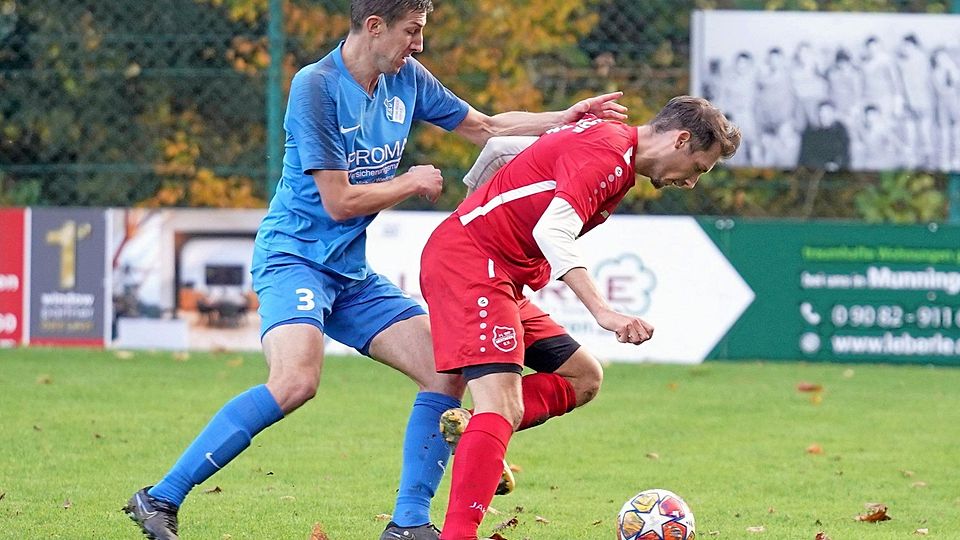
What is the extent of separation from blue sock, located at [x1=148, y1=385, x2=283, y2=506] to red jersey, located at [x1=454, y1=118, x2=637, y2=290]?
3.11 ft

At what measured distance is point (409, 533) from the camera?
555 cm

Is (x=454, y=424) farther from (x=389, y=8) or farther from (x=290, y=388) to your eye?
(x=389, y=8)

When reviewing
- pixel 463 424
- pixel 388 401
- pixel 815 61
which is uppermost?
pixel 815 61

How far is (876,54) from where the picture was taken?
519 inches

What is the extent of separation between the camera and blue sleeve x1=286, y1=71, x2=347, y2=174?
552cm

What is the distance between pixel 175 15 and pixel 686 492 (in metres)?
8.74

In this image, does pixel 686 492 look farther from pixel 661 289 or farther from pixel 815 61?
pixel 815 61

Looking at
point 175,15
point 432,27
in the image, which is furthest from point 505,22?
point 175,15

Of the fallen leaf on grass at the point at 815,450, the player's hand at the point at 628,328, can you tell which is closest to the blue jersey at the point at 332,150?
the player's hand at the point at 628,328

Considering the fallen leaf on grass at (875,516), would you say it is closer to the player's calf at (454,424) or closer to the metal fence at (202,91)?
the player's calf at (454,424)

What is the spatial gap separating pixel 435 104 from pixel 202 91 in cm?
813

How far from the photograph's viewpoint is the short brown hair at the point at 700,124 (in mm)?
5305

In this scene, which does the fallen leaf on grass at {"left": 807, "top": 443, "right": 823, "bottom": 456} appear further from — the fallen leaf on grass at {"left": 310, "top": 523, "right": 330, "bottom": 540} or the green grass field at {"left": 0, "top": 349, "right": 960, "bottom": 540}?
the fallen leaf on grass at {"left": 310, "top": 523, "right": 330, "bottom": 540}

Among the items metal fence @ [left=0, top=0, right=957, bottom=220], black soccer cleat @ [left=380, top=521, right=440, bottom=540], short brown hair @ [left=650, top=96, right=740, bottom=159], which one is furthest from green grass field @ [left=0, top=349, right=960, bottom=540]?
metal fence @ [left=0, top=0, right=957, bottom=220]
